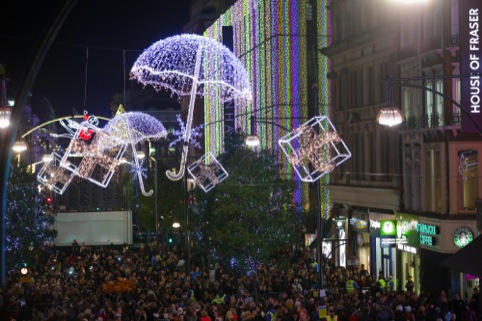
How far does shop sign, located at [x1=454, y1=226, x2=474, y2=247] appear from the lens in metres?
40.1

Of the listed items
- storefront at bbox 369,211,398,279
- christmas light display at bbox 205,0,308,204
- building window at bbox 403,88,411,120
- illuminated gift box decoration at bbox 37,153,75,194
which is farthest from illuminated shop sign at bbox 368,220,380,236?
illuminated gift box decoration at bbox 37,153,75,194

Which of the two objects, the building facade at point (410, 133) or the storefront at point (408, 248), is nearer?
the building facade at point (410, 133)

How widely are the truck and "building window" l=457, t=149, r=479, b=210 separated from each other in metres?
33.0

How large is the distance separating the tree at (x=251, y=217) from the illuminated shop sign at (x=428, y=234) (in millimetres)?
6993

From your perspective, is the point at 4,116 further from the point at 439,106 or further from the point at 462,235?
the point at 439,106

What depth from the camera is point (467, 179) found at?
40344mm

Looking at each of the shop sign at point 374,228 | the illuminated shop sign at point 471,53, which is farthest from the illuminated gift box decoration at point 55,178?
the illuminated shop sign at point 471,53

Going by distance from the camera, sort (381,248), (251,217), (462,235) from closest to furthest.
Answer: (462,235) → (251,217) → (381,248)

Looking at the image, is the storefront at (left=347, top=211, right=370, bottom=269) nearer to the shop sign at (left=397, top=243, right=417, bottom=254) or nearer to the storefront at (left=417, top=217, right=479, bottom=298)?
the shop sign at (left=397, top=243, right=417, bottom=254)

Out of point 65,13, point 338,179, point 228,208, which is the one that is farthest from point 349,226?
point 65,13

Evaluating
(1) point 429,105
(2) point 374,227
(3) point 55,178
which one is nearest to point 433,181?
(1) point 429,105

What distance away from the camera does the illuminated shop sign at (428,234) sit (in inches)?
1617

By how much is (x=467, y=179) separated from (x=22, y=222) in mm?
22763

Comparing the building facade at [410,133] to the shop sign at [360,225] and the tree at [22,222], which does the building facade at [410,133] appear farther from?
the tree at [22,222]
